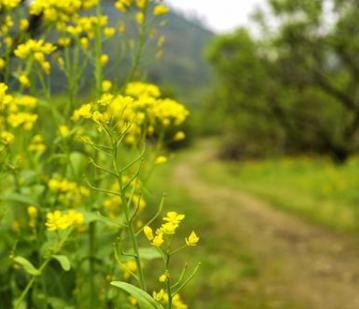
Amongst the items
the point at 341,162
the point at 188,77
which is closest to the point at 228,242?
the point at 341,162

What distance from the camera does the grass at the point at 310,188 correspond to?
34.3 feet

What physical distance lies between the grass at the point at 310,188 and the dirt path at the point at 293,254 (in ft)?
1.20

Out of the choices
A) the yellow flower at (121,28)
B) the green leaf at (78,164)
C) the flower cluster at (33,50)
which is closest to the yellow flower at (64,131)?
the green leaf at (78,164)

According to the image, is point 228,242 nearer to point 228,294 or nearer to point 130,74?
point 228,294

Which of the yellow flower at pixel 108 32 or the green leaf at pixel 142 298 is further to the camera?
the yellow flower at pixel 108 32

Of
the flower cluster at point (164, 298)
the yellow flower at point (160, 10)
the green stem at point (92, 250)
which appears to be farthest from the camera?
the yellow flower at point (160, 10)

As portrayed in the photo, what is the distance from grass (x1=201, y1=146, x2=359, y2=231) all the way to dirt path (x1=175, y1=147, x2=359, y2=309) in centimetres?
37

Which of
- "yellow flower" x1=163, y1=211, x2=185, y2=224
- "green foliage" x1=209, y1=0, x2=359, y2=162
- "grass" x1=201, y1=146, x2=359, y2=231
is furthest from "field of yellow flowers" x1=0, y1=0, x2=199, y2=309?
"green foliage" x1=209, y1=0, x2=359, y2=162

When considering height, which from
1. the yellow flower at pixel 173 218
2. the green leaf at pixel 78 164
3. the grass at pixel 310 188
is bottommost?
the grass at pixel 310 188

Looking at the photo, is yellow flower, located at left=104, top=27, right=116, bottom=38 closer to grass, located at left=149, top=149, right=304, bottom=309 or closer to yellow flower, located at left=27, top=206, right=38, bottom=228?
yellow flower, located at left=27, top=206, right=38, bottom=228

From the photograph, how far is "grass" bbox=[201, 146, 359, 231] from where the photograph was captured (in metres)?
10.5

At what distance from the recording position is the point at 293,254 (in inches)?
331

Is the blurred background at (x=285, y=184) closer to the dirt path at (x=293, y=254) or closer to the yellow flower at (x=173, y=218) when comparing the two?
the dirt path at (x=293, y=254)

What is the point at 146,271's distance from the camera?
726cm
